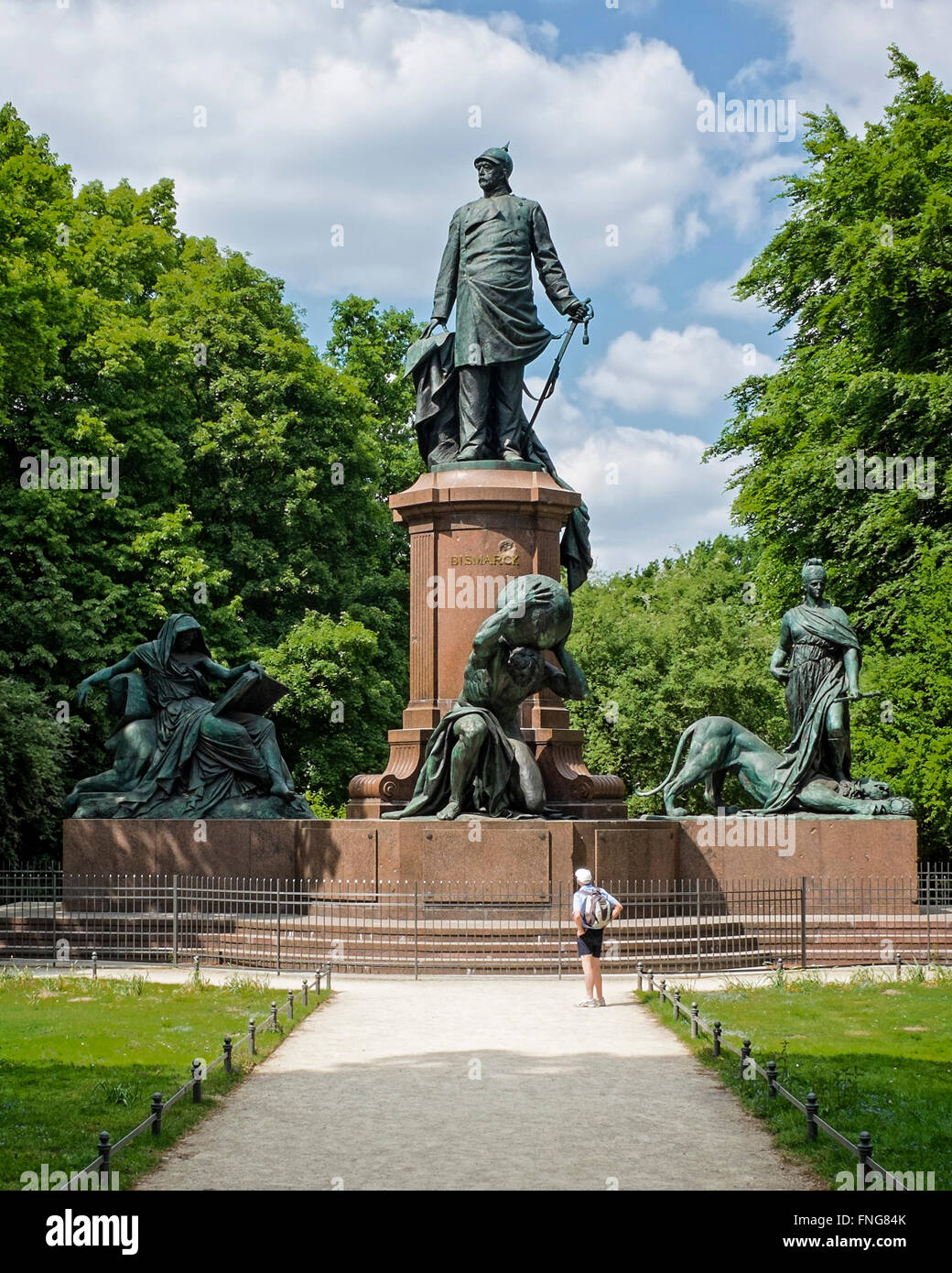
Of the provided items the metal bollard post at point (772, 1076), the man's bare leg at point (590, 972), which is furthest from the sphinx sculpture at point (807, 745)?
the metal bollard post at point (772, 1076)

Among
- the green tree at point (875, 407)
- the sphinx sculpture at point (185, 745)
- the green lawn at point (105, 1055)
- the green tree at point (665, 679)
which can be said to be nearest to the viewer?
the green lawn at point (105, 1055)

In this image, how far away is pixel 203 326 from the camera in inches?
1430

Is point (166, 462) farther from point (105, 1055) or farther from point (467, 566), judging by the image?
point (105, 1055)

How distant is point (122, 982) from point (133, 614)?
17.0 m

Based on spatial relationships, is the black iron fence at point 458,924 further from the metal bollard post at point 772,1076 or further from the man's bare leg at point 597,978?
the metal bollard post at point 772,1076

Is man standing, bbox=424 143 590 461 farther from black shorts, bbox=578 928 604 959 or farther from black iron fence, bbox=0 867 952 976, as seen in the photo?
black shorts, bbox=578 928 604 959

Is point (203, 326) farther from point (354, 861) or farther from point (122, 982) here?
point (122, 982)

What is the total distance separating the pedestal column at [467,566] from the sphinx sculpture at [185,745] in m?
1.87

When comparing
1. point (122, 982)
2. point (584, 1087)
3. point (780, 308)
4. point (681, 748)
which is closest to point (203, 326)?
point (780, 308)

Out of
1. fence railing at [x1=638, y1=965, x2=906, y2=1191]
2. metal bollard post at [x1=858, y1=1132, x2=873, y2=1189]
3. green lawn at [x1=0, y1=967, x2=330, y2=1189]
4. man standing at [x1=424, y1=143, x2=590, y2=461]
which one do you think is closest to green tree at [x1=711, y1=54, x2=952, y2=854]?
man standing at [x1=424, y1=143, x2=590, y2=461]

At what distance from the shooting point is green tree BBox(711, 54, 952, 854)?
90.0 feet

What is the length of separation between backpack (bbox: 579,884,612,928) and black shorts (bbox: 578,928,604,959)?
0.09 meters

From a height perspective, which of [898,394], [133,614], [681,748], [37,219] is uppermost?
[37,219]

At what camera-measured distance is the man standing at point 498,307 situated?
21764 mm
